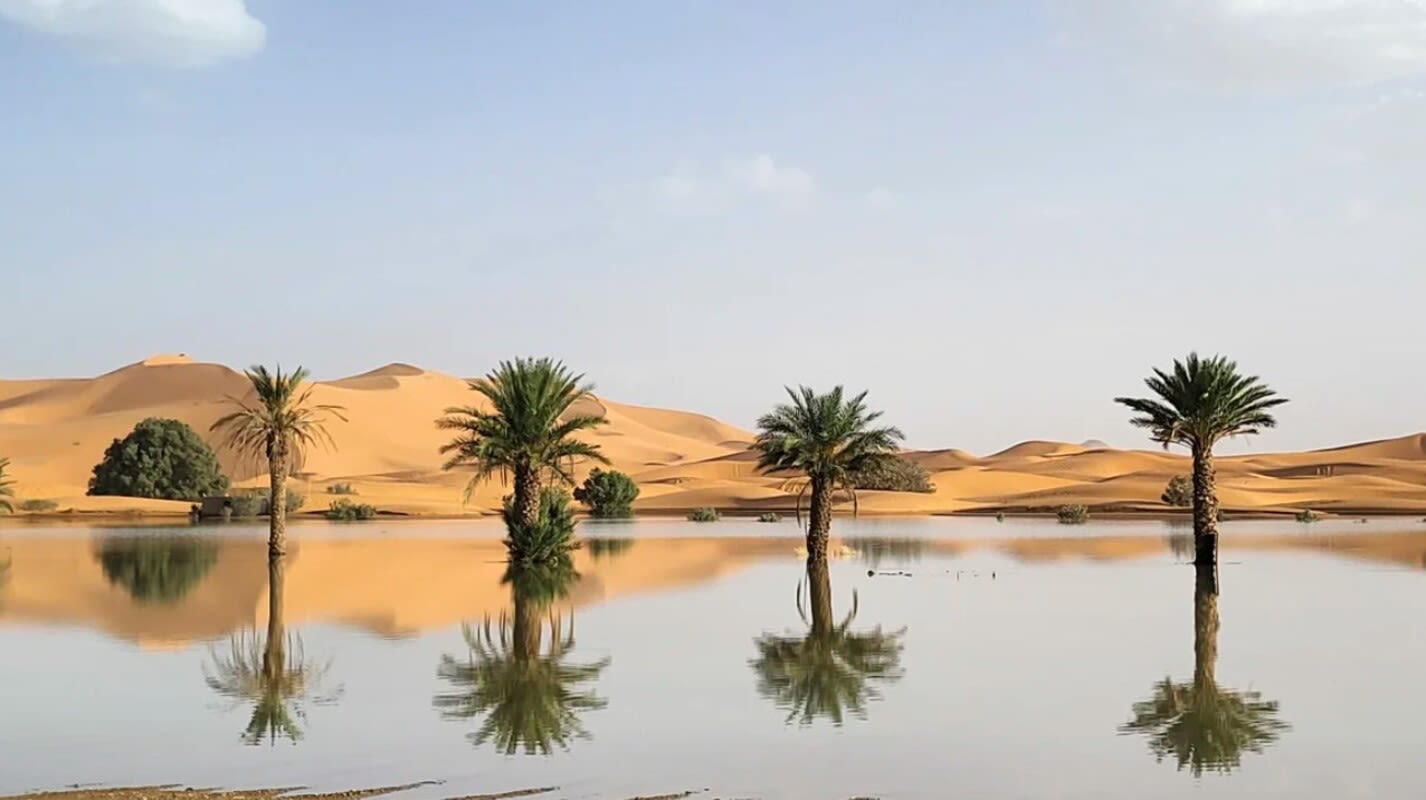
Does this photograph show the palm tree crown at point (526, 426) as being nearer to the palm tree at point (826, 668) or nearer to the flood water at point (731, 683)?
the flood water at point (731, 683)

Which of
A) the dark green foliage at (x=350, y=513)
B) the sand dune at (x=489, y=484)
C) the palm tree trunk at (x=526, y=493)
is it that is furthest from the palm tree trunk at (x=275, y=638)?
the dark green foliage at (x=350, y=513)

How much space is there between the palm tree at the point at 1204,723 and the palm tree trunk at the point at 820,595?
5959 mm

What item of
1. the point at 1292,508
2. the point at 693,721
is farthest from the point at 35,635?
the point at 1292,508

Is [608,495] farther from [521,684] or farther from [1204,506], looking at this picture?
[521,684]

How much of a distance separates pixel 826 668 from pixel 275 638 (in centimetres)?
710

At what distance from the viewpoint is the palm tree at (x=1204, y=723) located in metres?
11.2

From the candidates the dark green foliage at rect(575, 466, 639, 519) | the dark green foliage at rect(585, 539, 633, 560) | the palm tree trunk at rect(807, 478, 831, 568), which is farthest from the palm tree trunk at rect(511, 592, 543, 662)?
the dark green foliage at rect(575, 466, 639, 519)

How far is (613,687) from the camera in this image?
1480cm

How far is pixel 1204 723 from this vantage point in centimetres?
1258

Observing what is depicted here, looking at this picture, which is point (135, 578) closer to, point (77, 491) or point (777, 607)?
point (777, 607)

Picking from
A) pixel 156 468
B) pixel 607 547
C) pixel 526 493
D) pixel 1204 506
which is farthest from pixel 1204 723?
pixel 156 468

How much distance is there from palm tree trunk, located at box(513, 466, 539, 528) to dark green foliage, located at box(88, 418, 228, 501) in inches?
2026

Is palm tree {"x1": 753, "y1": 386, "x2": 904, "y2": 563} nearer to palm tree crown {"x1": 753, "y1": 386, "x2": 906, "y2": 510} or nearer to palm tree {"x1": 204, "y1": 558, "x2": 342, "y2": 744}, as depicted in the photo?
palm tree crown {"x1": 753, "y1": 386, "x2": 906, "y2": 510}

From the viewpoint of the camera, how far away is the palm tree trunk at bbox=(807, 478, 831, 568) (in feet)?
118
